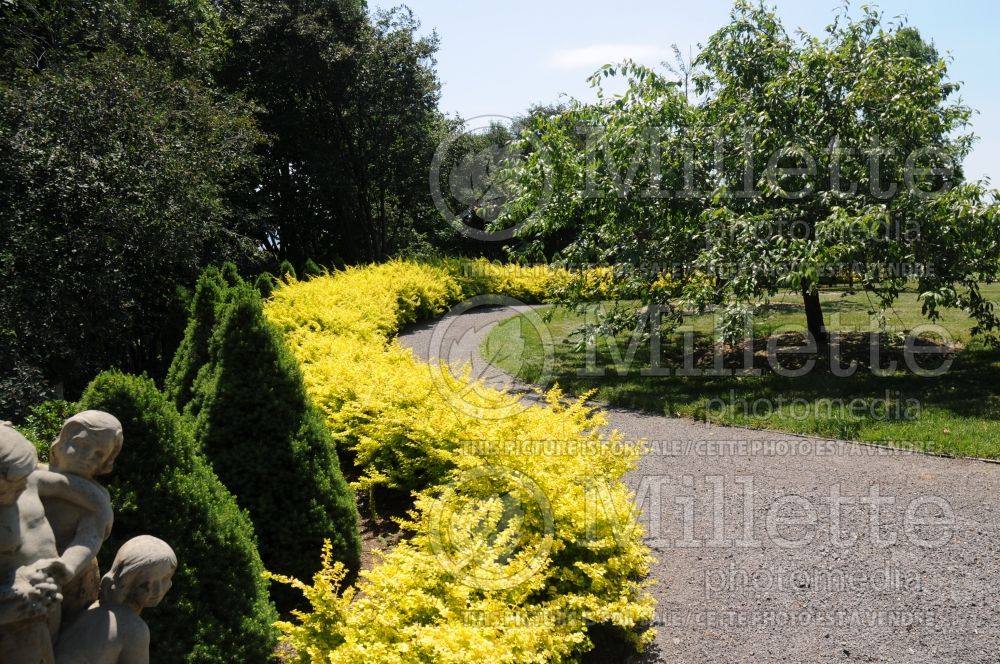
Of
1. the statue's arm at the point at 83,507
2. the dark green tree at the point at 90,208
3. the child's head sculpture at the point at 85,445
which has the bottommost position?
the statue's arm at the point at 83,507

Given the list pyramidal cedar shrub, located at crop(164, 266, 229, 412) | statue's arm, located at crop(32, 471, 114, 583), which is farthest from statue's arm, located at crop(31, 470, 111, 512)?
pyramidal cedar shrub, located at crop(164, 266, 229, 412)

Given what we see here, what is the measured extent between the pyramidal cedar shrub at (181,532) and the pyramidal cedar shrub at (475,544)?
0.82 feet

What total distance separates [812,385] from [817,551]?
5.01 meters

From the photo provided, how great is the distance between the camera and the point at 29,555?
2020mm

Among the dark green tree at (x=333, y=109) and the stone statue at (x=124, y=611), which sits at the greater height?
the dark green tree at (x=333, y=109)

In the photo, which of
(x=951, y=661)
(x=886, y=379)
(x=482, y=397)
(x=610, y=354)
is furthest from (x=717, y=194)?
(x=951, y=661)

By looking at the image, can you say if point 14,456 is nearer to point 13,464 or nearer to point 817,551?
point 13,464

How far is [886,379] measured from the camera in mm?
9562

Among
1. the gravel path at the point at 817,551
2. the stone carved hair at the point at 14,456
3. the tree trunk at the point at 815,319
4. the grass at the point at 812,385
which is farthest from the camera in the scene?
the tree trunk at the point at 815,319

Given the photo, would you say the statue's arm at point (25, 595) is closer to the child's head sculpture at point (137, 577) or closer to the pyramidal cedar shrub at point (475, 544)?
the child's head sculpture at point (137, 577)

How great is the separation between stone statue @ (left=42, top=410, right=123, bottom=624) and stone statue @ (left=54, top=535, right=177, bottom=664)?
7 cm

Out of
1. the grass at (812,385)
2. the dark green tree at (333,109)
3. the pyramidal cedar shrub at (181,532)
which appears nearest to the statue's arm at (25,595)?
the pyramidal cedar shrub at (181,532)

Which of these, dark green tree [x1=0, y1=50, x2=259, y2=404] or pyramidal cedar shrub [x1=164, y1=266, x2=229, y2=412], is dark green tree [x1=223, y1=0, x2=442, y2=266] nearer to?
dark green tree [x1=0, y1=50, x2=259, y2=404]

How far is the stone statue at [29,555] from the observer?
1.92 m
